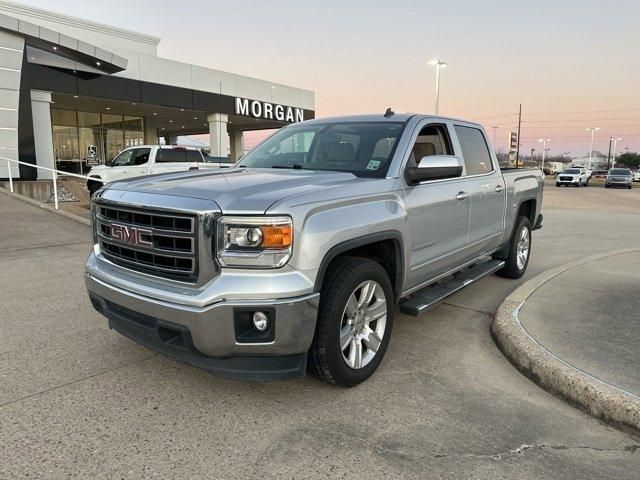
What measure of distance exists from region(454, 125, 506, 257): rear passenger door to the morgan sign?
76.1 feet

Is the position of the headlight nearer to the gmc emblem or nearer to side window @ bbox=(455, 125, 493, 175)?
the gmc emblem

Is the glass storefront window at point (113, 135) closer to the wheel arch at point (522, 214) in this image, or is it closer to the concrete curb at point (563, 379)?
the wheel arch at point (522, 214)

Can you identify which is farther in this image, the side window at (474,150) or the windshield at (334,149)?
the side window at (474,150)

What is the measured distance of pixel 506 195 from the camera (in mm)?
5797

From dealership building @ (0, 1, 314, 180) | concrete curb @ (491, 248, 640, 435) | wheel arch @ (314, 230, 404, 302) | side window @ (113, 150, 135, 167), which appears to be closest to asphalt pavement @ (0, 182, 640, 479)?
concrete curb @ (491, 248, 640, 435)

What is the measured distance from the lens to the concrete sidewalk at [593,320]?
3.57 m

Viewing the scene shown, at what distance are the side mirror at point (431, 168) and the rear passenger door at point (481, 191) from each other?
99 cm

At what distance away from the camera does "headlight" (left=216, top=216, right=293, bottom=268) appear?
2.80 meters

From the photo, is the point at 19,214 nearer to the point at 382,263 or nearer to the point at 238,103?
the point at 382,263

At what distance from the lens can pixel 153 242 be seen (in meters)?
3.07

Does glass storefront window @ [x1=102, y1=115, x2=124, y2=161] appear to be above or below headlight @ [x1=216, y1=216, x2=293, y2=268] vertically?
above

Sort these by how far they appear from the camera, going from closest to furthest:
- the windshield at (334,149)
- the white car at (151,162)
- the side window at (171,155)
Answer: the windshield at (334,149), the white car at (151,162), the side window at (171,155)

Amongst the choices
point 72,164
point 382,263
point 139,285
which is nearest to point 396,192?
point 382,263

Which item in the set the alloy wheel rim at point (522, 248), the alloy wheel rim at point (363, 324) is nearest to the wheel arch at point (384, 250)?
the alloy wheel rim at point (363, 324)
